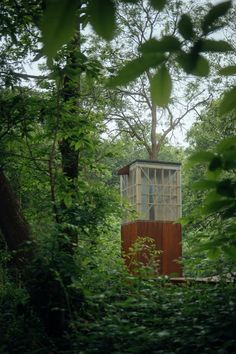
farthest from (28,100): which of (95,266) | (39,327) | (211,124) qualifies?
(211,124)

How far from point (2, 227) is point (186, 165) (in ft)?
10.3

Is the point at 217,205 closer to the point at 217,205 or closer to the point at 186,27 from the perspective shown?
→ the point at 217,205

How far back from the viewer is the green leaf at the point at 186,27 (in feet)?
3.40

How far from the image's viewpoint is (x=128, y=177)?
1470 cm

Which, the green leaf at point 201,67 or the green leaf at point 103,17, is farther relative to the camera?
the green leaf at point 201,67

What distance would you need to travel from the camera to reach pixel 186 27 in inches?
41.2

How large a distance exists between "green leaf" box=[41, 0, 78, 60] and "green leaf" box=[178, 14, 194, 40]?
0.29 metres

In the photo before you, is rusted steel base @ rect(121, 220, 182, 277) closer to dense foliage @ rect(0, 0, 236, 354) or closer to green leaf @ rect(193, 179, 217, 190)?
dense foliage @ rect(0, 0, 236, 354)

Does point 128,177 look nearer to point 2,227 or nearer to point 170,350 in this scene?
point 2,227

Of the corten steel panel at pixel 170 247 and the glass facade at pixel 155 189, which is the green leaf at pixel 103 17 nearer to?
the corten steel panel at pixel 170 247

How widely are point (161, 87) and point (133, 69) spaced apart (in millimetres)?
72

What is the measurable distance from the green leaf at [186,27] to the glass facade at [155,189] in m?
12.5

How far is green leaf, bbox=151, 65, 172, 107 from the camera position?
1.00m

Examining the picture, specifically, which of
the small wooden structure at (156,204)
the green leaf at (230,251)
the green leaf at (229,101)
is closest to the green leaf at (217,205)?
the green leaf at (230,251)
